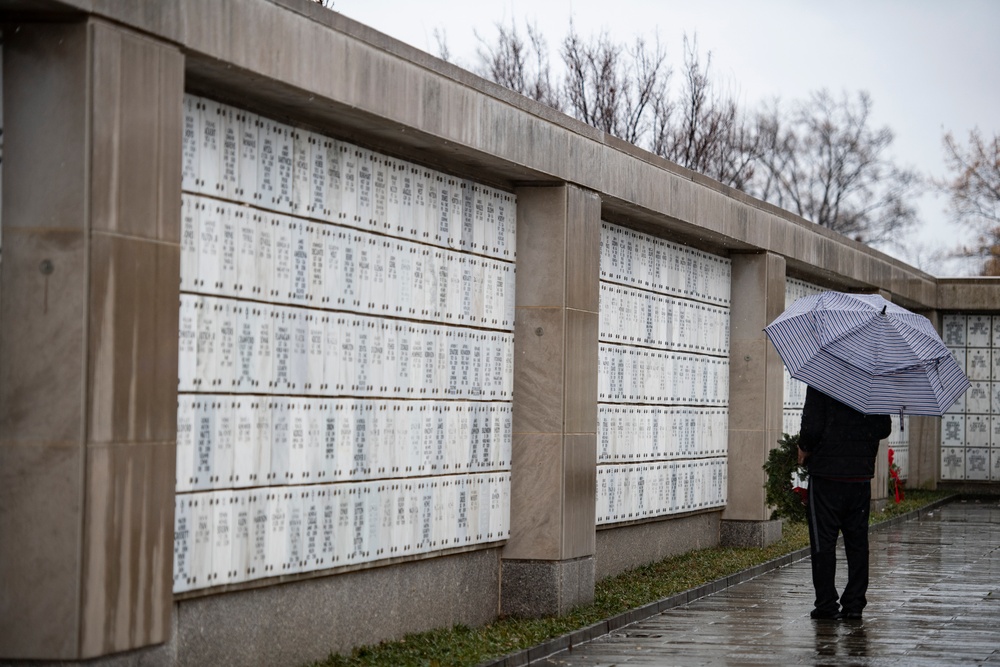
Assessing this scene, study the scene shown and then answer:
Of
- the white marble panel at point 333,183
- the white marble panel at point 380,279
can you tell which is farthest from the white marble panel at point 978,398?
the white marble panel at point 333,183

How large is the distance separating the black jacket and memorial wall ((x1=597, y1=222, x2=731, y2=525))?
6.69 feet

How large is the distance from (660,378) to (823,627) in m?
3.81

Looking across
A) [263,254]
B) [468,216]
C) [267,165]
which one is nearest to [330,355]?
[263,254]

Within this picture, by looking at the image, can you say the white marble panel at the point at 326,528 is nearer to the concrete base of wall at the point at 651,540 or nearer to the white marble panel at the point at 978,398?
the concrete base of wall at the point at 651,540

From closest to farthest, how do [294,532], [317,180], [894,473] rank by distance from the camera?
[294,532] → [317,180] → [894,473]

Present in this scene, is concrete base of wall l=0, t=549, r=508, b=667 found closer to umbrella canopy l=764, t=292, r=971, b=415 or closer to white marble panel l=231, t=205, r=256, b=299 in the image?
white marble panel l=231, t=205, r=256, b=299

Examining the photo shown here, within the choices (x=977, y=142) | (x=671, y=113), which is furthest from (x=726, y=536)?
(x=977, y=142)

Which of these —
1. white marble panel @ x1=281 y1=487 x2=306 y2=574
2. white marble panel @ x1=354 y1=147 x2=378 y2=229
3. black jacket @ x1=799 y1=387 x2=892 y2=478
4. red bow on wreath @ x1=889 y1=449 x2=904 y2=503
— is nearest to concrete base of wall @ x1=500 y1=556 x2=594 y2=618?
black jacket @ x1=799 y1=387 x2=892 y2=478

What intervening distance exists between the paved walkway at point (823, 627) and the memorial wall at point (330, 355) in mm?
1434

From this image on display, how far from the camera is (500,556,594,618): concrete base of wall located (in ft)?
35.9

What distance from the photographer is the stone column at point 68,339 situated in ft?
21.0

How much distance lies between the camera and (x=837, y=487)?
11148 mm

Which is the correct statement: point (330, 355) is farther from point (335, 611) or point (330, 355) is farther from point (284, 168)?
point (335, 611)

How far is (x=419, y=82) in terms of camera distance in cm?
920
